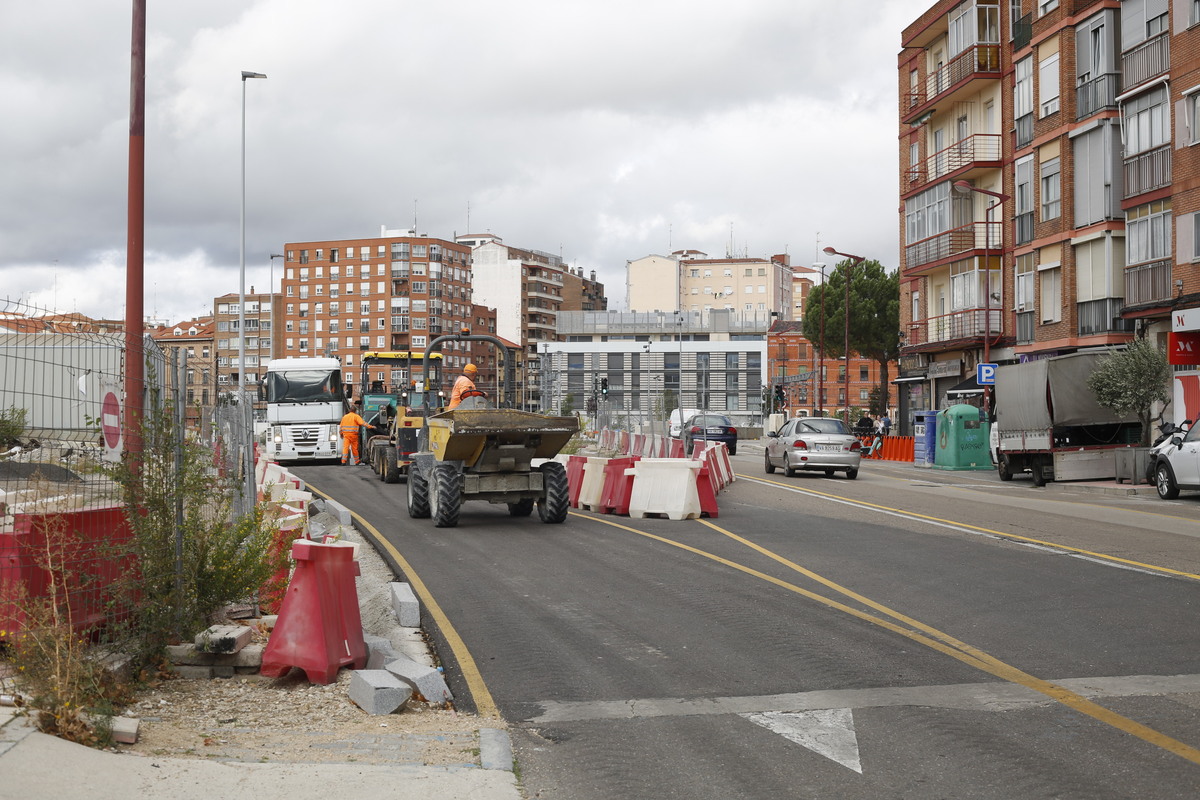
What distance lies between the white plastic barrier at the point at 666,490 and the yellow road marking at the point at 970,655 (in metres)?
4.85

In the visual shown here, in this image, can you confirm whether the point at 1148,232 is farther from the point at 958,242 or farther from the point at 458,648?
the point at 458,648

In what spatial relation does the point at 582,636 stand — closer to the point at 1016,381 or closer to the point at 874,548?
the point at 874,548

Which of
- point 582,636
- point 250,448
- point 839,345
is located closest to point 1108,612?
point 582,636

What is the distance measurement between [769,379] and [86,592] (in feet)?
426

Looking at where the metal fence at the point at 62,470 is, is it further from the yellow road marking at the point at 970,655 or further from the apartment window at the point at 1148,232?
the apartment window at the point at 1148,232

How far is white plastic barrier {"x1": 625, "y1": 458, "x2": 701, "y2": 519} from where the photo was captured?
1891cm

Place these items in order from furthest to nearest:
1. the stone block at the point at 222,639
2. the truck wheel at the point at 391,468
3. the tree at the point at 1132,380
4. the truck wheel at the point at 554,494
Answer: the tree at the point at 1132,380, the truck wheel at the point at 391,468, the truck wheel at the point at 554,494, the stone block at the point at 222,639

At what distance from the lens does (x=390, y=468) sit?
28531 mm

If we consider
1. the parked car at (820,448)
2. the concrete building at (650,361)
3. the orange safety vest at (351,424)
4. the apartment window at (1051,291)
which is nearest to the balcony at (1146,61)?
the apartment window at (1051,291)

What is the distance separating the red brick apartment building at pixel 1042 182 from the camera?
3384 centimetres

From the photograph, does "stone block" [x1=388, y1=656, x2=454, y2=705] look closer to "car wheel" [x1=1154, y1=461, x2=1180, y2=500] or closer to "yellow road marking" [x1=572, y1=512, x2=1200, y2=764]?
"yellow road marking" [x1=572, y1=512, x2=1200, y2=764]

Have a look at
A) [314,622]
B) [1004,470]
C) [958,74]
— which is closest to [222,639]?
[314,622]

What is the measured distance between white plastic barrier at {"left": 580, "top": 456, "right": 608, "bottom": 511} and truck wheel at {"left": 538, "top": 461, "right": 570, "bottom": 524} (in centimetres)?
265

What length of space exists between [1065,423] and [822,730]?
25.8m
